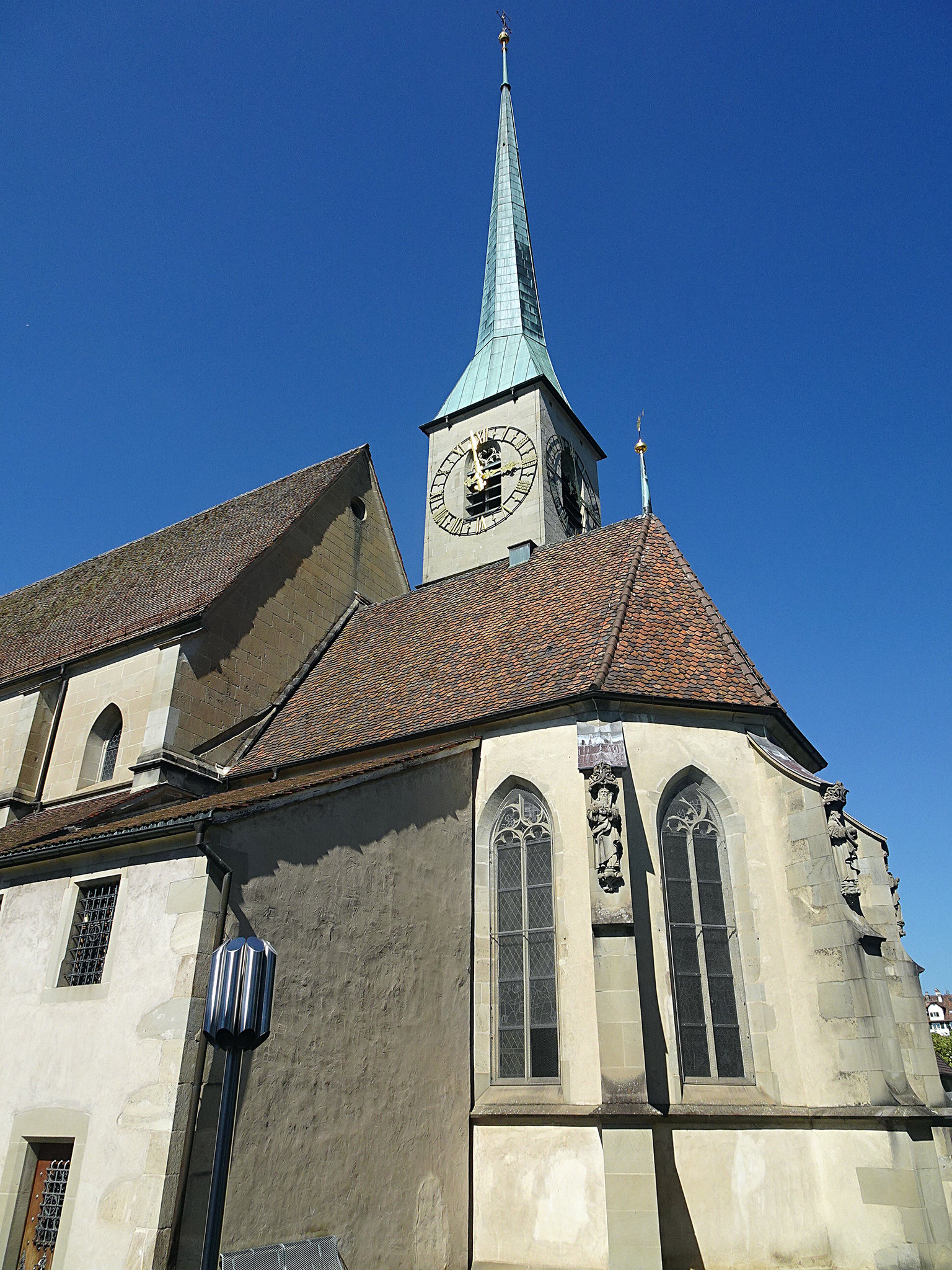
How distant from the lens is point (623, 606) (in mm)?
13711

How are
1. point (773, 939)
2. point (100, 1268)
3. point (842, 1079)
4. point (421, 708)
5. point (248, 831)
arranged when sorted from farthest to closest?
point (421, 708), point (773, 939), point (842, 1079), point (248, 831), point (100, 1268)

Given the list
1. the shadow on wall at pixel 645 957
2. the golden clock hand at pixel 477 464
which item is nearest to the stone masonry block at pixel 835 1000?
the shadow on wall at pixel 645 957

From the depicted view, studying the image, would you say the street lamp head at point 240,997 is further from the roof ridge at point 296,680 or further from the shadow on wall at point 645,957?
the roof ridge at point 296,680

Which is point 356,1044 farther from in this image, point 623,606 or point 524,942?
point 623,606

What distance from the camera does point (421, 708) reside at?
13594mm

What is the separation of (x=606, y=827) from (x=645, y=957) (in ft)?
4.89

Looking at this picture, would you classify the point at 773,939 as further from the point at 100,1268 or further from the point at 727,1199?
the point at 100,1268

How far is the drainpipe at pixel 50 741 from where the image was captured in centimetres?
1572

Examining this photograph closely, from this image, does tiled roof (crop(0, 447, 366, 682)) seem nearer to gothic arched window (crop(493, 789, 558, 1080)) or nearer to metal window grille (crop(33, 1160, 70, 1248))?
gothic arched window (crop(493, 789, 558, 1080))

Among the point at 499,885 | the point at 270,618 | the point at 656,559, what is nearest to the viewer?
the point at 499,885

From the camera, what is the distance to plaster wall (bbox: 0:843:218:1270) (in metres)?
7.79

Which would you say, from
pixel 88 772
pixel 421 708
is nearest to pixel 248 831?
pixel 421 708

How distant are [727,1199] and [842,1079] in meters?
1.70

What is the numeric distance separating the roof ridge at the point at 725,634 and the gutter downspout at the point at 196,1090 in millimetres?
7065
